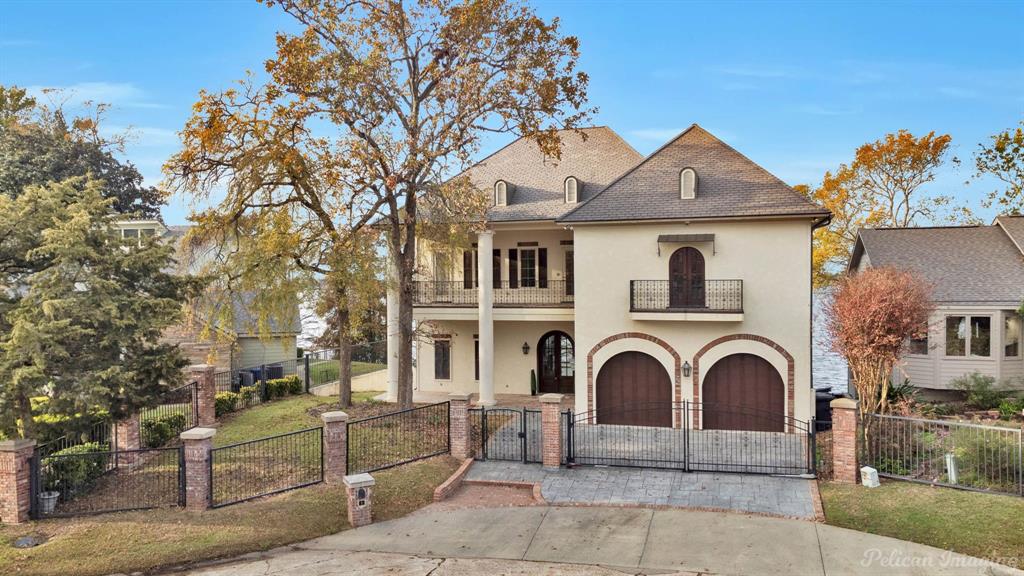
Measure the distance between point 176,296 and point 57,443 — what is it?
379 cm

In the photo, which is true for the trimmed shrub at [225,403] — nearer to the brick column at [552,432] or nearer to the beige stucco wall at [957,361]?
the brick column at [552,432]

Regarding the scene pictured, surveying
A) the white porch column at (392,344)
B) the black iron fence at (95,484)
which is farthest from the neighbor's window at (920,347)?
the black iron fence at (95,484)

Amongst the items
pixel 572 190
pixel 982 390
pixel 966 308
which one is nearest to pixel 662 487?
pixel 572 190

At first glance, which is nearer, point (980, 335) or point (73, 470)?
point (73, 470)

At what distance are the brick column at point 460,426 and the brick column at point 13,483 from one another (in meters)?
7.63

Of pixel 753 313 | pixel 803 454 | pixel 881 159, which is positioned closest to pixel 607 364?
pixel 753 313

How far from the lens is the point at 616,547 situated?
9.70m

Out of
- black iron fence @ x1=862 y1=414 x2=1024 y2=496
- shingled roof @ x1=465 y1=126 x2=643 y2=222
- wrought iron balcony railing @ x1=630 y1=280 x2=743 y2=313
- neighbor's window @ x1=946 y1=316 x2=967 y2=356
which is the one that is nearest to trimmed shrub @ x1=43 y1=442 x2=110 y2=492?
shingled roof @ x1=465 y1=126 x2=643 y2=222

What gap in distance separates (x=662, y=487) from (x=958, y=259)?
15.7 meters

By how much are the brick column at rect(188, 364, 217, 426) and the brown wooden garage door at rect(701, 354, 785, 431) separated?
1350 cm

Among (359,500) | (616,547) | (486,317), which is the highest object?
(486,317)

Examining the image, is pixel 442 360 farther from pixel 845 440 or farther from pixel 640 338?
pixel 845 440

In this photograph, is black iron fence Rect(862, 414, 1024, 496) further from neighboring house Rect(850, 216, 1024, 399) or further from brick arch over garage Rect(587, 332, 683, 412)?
neighboring house Rect(850, 216, 1024, 399)

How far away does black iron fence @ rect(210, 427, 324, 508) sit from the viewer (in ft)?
39.2
